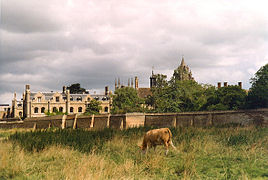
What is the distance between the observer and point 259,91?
26.7m

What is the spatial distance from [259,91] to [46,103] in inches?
2127

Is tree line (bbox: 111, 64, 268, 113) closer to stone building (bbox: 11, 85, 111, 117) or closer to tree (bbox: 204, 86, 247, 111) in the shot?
tree (bbox: 204, 86, 247, 111)

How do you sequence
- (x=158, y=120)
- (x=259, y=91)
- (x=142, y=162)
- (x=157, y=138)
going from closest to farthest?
1. (x=142, y=162)
2. (x=157, y=138)
3. (x=259, y=91)
4. (x=158, y=120)

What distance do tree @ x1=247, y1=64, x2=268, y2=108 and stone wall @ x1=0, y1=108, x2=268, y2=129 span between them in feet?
13.7

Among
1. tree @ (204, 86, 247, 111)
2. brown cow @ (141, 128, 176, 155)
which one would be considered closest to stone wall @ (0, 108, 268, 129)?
tree @ (204, 86, 247, 111)

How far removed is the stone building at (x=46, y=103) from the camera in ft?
225

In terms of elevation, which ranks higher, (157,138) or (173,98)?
(173,98)

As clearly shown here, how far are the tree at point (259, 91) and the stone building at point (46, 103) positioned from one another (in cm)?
5123

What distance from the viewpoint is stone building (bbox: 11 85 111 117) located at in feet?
225

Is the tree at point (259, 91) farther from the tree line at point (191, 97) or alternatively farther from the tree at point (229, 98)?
the tree at point (229, 98)

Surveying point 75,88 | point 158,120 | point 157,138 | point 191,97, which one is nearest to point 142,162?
point 157,138

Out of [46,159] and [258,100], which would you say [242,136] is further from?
[258,100]

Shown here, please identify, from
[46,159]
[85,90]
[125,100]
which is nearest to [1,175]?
[46,159]

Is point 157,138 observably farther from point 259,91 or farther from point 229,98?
point 229,98
